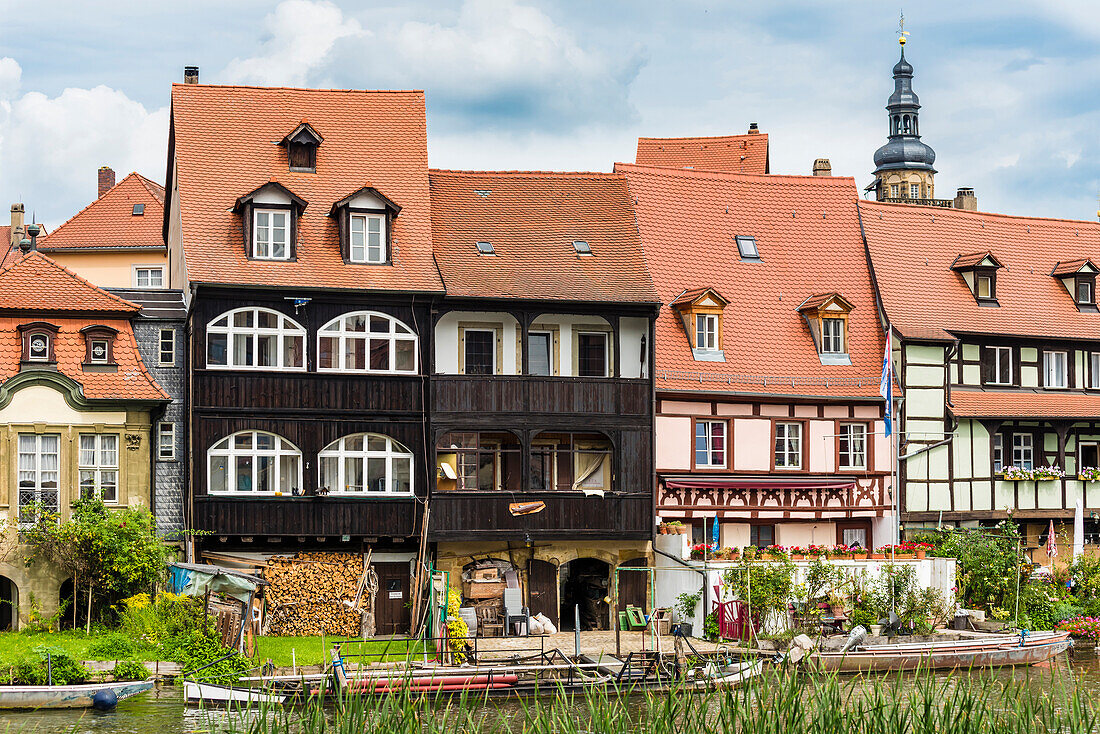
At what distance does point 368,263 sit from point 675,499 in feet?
30.3

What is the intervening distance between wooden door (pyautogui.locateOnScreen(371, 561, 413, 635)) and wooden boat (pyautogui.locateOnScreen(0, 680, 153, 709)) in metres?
8.37

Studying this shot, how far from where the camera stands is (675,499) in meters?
38.0

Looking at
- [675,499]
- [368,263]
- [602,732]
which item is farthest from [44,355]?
[602,732]

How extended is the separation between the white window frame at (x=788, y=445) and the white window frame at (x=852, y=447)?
1158 mm

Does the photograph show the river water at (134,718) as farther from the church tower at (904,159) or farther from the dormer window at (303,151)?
the church tower at (904,159)

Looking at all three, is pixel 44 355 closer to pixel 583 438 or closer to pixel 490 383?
pixel 490 383

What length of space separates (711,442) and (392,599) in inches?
349

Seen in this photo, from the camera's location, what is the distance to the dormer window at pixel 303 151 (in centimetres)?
3719

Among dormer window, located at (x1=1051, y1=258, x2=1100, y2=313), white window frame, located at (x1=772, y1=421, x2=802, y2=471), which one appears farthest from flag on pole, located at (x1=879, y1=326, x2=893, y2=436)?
dormer window, located at (x1=1051, y1=258, x2=1100, y2=313)

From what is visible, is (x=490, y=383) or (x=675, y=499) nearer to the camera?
(x=490, y=383)

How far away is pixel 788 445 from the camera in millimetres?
39406

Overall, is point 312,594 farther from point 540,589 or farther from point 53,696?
point 53,696

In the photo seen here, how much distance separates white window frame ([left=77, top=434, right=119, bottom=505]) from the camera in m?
34.1

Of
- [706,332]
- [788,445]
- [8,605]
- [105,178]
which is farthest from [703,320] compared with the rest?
[105,178]
